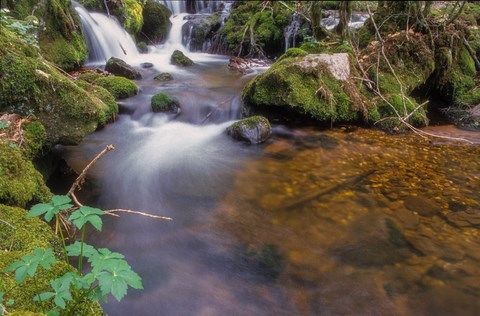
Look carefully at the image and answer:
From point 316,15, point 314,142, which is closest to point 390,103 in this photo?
point 314,142

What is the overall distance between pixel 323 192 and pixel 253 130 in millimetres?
1864

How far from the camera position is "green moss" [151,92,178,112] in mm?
7188

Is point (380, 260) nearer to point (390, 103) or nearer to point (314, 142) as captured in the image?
point (314, 142)

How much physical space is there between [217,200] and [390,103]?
12.7 feet

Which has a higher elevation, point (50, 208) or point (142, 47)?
point (142, 47)

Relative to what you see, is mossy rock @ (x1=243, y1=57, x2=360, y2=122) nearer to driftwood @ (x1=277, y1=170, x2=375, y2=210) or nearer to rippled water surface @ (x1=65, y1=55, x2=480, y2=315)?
rippled water surface @ (x1=65, y1=55, x2=480, y2=315)

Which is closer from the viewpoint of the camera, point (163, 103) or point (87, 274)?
point (87, 274)

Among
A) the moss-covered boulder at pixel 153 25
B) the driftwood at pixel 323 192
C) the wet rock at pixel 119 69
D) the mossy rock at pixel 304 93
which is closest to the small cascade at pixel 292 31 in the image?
the moss-covered boulder at pixel 153 25

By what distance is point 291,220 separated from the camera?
4.17 m

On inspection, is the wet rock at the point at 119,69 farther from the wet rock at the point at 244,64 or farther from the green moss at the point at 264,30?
the green moss at the point at 264,30

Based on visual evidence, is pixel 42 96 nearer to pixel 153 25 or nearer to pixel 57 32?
pixel 57 32

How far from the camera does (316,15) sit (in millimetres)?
5625

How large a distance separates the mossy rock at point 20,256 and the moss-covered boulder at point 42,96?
1659 mm

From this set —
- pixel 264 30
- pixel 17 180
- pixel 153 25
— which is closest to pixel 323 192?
pixel 17 180
